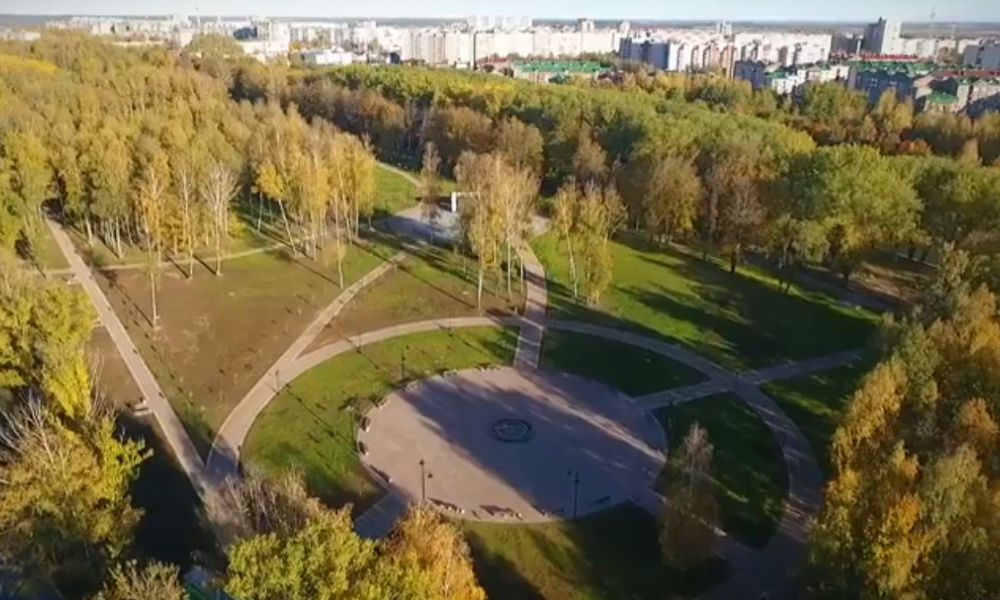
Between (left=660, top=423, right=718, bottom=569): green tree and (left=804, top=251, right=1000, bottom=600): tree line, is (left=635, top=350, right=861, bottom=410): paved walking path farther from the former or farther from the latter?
(left=660, top=423, right=718, bottom=569): green tree

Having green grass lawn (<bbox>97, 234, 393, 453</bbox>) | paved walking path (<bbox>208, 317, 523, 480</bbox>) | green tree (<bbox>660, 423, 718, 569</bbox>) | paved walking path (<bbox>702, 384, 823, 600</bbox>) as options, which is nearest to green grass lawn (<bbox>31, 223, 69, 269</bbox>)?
green grass lawn (<bbox>97, 234, 393, 453</bbox>)

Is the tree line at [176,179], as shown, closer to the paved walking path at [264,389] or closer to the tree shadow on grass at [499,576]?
the paved walking path at [264,389]

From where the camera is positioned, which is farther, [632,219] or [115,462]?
[632,219]

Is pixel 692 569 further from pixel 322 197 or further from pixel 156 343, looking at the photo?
pixel 322 197

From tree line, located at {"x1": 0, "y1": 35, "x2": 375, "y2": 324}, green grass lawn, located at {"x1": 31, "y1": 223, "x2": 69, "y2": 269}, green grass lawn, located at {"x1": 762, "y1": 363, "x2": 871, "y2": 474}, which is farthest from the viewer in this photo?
tree line, located at {"x1": 0, "y1": 35, "x2": 375, "y2": 324}

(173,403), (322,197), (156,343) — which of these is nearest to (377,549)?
(173,403)

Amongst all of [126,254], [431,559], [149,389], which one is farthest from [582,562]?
[126,254]

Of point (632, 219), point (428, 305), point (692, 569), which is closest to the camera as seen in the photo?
point (692, 569)

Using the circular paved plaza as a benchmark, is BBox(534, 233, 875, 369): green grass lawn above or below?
above
